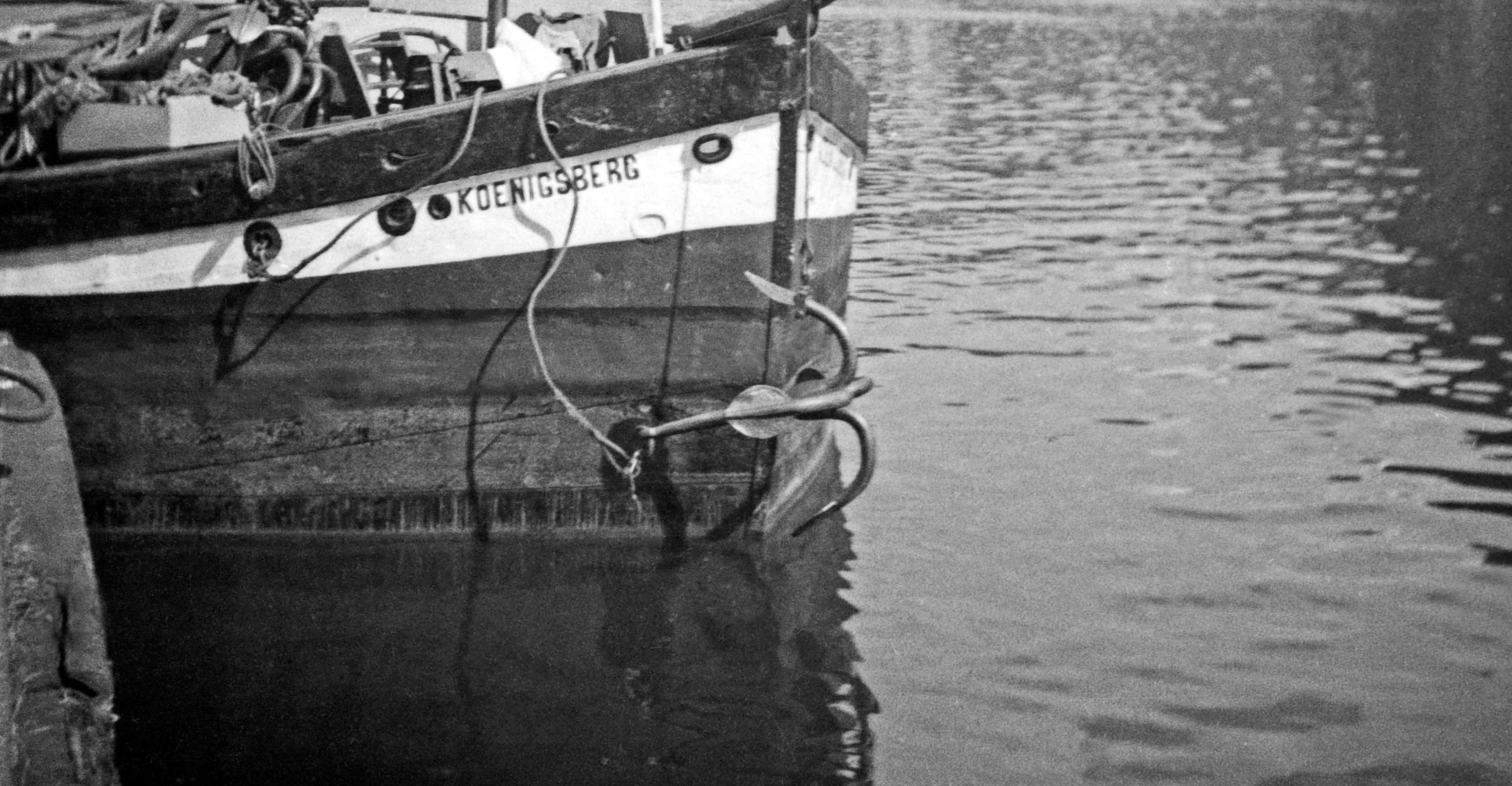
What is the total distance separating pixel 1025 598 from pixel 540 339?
2267 millimetres

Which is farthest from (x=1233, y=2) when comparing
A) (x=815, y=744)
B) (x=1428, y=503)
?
(x=815, y=744)

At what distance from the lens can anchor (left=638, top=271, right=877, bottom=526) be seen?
6652 mm

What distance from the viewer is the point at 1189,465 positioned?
28.0ft

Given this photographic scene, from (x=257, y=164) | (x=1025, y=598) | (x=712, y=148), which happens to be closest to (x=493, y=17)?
(x=257, y=164)

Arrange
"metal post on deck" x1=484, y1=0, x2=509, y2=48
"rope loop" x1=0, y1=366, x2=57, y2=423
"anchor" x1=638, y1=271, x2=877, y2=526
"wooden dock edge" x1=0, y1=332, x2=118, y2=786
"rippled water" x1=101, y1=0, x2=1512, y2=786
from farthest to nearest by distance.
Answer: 1. "metal post on deck" x1=484, y1=0, x2=509, y2=48
2. "anchor" x1=638, y1=271, x2=877, y2=526
3. "rippled water" x1=101, y1=0, x2=1512, y2=786
4. "rope loop" x1=0, y1=366, x2=57, y2=423
5. "wooden dock edge" x1=0, y1=332, x2=118, y2=786

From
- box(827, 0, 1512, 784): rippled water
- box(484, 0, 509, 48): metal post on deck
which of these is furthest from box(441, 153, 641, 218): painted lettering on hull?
box(827, 0, 1512, 784): rippled water

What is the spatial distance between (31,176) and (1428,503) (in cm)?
634

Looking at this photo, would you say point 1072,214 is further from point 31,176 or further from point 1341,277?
point 31,176

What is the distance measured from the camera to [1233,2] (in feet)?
146

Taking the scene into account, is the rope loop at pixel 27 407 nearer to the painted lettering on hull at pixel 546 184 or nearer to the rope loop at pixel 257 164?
the rope loop at pixel 257 164

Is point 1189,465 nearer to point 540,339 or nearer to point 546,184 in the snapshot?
point 540,339

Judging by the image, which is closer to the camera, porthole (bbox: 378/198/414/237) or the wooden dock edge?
the wooden dock edge

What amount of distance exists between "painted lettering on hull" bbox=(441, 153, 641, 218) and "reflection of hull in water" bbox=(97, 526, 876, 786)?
150 cm

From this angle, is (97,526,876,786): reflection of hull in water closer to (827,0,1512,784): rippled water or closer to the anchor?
(827,0,1512,784): rippled water
